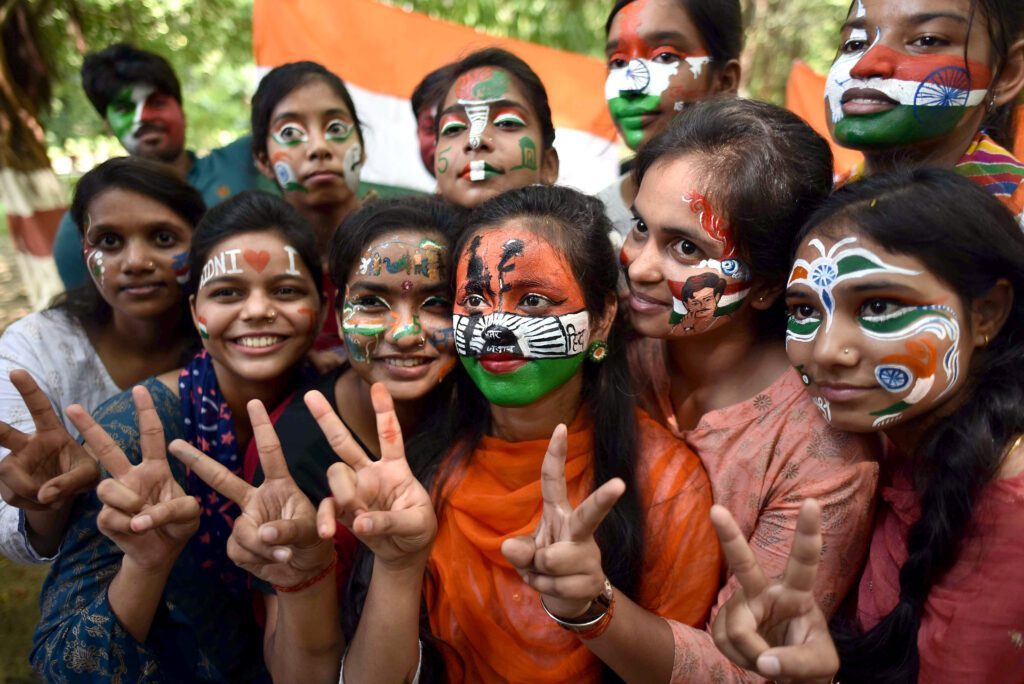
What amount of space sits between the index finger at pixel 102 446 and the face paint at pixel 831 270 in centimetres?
168

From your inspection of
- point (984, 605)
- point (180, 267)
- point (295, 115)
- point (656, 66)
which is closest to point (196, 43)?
point (295, 115)

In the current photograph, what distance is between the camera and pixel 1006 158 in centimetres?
218

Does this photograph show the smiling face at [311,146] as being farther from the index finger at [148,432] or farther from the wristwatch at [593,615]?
the wristwatch at [593,615]

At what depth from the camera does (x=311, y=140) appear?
345 cm

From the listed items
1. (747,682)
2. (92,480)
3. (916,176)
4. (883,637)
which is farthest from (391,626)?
(916,176)

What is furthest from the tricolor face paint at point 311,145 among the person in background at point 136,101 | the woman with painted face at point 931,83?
the woman with painted face at point 931,83

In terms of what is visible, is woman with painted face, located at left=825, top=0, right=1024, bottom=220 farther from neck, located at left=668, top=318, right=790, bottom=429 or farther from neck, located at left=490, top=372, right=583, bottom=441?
neck, located at left=490, top=372, right=583, bottom=441

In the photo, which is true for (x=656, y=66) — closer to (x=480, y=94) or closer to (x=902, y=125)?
(x=480, y=94)

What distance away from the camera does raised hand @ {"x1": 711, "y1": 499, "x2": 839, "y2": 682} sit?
1407 millimetres

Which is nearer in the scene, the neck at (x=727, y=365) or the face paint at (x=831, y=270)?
the face paint at (x=831, y=270)

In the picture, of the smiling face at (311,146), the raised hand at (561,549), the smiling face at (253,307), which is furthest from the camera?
the smiling face at (311,146)

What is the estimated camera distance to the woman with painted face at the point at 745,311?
1.90 m

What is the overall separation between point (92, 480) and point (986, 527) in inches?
91.2

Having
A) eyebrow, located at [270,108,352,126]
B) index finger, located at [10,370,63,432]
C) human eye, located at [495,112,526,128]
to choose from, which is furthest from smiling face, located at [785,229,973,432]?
eyebrow, located at [270,108,352,126]
